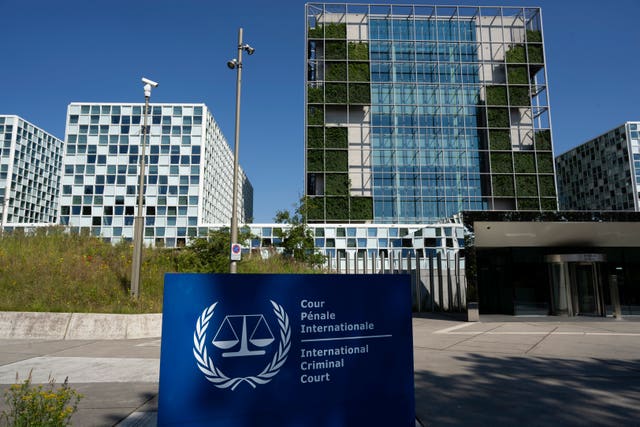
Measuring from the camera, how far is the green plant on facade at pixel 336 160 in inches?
2048

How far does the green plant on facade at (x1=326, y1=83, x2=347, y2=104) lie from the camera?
5275 centimetres

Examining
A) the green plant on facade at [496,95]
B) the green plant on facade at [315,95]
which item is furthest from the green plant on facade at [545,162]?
the green plant on facade at [315,95]

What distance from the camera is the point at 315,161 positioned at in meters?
52.1

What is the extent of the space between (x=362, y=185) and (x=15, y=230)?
135 feet

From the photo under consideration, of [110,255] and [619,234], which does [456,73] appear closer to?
[619,234]

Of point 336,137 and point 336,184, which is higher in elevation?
point 336,137

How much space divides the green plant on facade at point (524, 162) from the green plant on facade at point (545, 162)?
791 millimetres

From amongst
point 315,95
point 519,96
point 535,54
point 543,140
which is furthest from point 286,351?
point 535,54

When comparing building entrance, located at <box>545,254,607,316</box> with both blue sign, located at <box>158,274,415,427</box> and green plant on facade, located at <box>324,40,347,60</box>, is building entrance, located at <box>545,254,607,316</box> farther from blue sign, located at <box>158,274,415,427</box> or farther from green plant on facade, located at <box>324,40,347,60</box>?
green plant on facade, located at <box>324,40,347,60</box>

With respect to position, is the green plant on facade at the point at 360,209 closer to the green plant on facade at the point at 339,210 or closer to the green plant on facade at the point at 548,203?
the green plant on facade at the point at 339,210

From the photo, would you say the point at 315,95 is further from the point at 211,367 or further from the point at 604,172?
the point at 604,172

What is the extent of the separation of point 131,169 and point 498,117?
197 ft

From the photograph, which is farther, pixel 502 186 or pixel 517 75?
pixel 517 75

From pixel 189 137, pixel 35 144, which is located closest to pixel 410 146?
pixel 189 137
